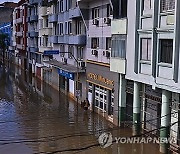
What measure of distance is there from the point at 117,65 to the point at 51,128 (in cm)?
549

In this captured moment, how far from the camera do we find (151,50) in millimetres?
16828

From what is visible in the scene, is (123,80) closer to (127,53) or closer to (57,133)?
(127,53)

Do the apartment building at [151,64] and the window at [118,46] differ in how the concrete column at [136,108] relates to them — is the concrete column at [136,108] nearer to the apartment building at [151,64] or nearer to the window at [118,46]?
the apartment building at [151,64]

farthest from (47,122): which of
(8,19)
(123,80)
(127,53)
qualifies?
(8,19)

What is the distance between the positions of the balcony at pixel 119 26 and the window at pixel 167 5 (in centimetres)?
411

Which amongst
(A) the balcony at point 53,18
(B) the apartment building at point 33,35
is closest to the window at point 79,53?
(A) the balcony at point 53,18

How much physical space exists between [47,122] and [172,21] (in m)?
11.8

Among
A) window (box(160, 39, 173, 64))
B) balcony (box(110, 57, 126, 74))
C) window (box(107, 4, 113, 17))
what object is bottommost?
balcony (box(110, 57, 126, 74))

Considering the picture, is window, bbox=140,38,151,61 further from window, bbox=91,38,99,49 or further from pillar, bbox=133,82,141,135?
window, bbox=91,38,99,49

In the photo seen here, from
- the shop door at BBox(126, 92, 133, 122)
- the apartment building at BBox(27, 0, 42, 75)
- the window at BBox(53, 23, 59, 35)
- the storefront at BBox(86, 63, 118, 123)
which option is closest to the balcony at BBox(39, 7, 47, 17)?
the apartment building at BBox(27, 0, 42, 75)

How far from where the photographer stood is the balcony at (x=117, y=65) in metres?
20.5

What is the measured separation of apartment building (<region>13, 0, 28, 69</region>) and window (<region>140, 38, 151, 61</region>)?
45329mm

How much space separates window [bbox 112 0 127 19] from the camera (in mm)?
20620

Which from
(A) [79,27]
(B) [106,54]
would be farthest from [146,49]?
(A) [79,27]
